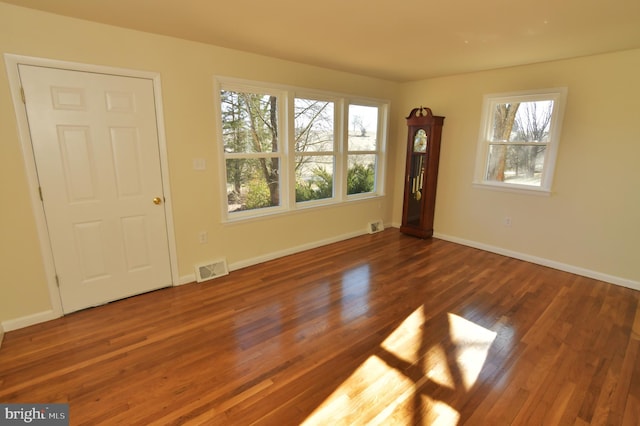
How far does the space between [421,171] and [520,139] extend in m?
1.33

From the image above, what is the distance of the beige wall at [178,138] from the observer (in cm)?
232

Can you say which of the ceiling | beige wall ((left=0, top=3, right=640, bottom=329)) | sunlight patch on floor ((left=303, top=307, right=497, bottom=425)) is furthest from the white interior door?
sunlight patch on floor ((left=303, top=307, right=497, bottom=425))

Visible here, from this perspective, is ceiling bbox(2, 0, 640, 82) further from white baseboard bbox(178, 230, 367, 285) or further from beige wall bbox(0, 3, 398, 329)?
white baseboard bbox(178, 230, 367, 285)

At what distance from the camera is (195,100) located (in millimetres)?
3090

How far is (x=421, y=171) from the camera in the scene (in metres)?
4.81

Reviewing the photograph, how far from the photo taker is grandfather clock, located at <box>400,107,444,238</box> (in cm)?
457

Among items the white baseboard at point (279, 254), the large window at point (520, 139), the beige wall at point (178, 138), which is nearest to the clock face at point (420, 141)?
the large window at point (520, 139)

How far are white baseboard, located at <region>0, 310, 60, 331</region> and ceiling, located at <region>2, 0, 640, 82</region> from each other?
7.67ft

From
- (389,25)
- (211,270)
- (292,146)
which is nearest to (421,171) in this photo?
(292,146)

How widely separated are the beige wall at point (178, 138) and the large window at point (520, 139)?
173 cm

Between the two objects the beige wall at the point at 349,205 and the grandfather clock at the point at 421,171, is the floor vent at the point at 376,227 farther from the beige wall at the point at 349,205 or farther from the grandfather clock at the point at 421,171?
the beige wall at the point at 349,205

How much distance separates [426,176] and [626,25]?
2571 mm

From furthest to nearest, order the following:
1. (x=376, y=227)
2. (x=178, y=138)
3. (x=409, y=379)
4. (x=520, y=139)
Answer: (x=376, y=227), (x=520, y=139), (x=178, y=138), (x=409, y=379)

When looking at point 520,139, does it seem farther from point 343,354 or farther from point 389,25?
point 343,354
